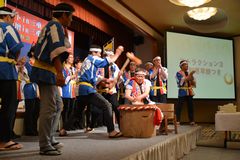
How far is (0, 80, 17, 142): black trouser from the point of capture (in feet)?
7.39

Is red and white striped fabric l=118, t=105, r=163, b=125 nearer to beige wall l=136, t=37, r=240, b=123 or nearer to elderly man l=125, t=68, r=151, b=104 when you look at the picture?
elderly man l=125, t=68, r=151, b=104

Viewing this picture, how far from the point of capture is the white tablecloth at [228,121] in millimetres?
3996

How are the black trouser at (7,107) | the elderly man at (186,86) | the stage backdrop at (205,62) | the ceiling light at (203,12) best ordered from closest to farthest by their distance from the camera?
the black trouser at (7,107) → the elderly man at (186,86) → the ceiling light at (203,12) → the stage backdrop at (205,62)

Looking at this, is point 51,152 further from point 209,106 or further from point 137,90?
point 209,106

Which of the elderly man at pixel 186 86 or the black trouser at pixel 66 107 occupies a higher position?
the elderly man at pixel 186 86

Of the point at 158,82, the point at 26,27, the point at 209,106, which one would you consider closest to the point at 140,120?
the point at 158,82

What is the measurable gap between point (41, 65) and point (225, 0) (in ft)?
15.7

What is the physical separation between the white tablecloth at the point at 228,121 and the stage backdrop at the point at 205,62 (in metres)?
3.21

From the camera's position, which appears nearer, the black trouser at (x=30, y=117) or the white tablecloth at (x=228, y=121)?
the black trouser at (x=30, y=117)

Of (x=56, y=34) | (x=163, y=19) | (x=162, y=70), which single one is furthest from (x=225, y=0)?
(x=56, y=34)

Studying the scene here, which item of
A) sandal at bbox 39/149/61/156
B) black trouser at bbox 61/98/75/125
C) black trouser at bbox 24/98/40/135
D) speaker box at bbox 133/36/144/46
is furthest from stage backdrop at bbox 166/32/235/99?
sandal at bbox 39/149/61/156

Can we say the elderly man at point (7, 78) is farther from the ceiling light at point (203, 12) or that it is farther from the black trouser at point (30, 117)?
the ceiling light at point (203, 12)

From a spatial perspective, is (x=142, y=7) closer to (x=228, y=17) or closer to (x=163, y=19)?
(x=163, y=19)

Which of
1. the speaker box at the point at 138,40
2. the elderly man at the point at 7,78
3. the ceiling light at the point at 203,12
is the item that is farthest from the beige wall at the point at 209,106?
the elderly man at the point at 7,78
